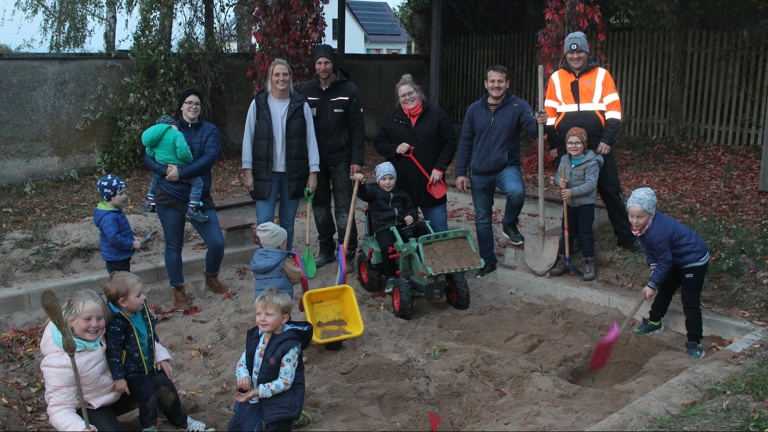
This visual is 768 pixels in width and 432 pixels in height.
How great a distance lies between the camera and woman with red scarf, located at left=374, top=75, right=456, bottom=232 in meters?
6.73

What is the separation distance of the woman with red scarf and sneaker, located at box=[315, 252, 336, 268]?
1110 millimetres

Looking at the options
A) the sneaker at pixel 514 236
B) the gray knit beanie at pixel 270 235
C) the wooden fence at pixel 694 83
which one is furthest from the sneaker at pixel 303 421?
the wooden fence at pixel 694 83

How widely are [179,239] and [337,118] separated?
182cm

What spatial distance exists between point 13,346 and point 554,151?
190 inches

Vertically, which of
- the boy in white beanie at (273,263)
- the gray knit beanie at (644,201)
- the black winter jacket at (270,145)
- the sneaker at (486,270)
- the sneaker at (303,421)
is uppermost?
the black winter jacket at (270,145)

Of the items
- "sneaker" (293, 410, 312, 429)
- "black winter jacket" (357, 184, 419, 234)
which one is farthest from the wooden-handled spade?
"black winter jacket" (357, 184, 419, 234)

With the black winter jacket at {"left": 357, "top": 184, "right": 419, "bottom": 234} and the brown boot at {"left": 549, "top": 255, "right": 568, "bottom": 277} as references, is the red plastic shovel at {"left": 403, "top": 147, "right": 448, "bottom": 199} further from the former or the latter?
the brown boot at {"left": 549, "top": 255, "right": 568, "bottom": 277}

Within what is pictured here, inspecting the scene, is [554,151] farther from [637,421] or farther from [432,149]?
[637,421]

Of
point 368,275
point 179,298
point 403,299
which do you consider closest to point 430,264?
point 403,299

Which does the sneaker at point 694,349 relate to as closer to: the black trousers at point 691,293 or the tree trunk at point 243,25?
the black trousers at point 691,293

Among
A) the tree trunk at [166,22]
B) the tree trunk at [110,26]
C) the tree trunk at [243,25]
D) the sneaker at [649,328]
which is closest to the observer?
the sneaker at [649,328]

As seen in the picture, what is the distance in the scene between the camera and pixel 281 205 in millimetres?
6703

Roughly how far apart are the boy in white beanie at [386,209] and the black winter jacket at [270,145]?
540mm

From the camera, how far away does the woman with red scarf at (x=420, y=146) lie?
265 inches
